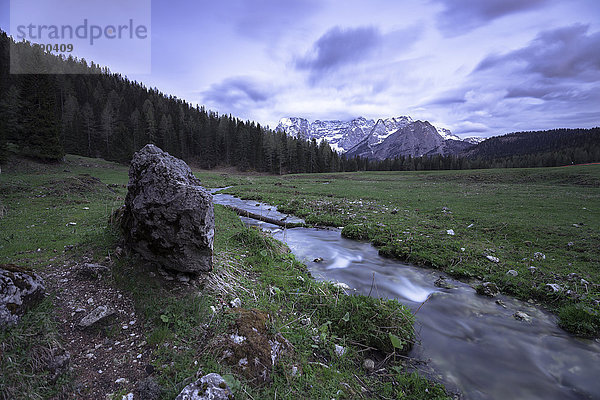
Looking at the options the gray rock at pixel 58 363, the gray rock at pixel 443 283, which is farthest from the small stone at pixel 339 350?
the gray rock at pixel 443 283

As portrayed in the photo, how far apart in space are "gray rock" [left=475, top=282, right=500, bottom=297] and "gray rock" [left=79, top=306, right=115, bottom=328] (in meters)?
9.98

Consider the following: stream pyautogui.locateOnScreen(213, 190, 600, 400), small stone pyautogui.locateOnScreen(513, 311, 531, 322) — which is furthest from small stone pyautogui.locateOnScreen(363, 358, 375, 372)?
small stone pyautogui.locateOnScreen(513, 311, 531, 322)

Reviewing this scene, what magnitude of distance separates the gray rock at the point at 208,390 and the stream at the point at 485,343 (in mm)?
4247

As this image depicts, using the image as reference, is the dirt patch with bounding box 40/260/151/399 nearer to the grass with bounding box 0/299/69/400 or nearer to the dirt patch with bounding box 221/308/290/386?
the grass with bounding box 0/299/69/400

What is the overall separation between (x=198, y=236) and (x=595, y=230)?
19.0 metres

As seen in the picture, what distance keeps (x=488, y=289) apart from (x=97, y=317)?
33.8ft

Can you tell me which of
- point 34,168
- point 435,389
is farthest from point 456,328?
point 34,168

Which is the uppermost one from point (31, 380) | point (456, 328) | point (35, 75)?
point (35, 75)

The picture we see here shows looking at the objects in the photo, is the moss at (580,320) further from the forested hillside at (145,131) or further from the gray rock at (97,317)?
the forested hillside at (145,131)

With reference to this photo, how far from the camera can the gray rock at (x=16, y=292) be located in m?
3.54

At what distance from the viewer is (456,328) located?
648 centimetres

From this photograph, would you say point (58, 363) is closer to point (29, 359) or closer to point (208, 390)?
point (29, 359)

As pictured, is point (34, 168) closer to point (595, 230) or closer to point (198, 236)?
point (198, 236)

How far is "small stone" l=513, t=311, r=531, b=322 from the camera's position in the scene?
21.8 ft
